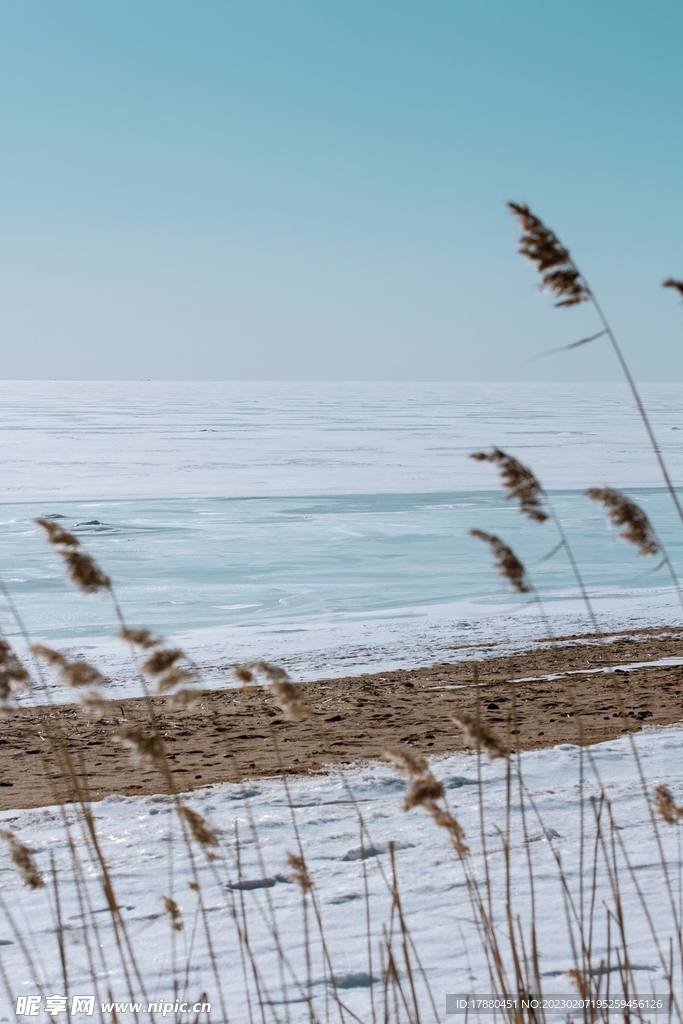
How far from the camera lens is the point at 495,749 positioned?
189 centimetres

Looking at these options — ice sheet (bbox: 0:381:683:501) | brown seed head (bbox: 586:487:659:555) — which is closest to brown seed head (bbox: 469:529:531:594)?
brown seed head (bbox: 586:487:659:555)

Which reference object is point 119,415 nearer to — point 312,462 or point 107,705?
point 312,462

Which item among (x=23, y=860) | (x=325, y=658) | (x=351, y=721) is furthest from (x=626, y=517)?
(x=325, y=658)

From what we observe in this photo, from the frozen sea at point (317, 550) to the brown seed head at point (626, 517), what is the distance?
11 centimetres

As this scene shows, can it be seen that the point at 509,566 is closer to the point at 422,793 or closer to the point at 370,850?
the point at 422,793

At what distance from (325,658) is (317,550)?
282 inches

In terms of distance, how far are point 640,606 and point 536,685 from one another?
4693 millimetres

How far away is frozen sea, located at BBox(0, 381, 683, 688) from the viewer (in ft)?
38.6

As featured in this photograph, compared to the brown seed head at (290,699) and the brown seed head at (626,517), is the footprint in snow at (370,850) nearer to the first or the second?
the brown seed head at (290,699)

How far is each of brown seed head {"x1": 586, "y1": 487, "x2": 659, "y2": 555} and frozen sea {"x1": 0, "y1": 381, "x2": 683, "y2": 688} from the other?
0.11 meters

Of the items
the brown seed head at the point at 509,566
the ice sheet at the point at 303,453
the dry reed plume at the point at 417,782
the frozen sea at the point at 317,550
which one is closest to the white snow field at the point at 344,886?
the dry reed plume at the point at 417,782

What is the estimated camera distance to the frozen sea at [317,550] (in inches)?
463

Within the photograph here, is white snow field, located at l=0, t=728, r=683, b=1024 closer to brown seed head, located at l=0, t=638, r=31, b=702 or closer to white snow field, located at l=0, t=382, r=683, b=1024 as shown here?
white snow field, located at l=0, t=382, r=683, b=1024

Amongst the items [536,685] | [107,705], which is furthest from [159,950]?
[536,685]
